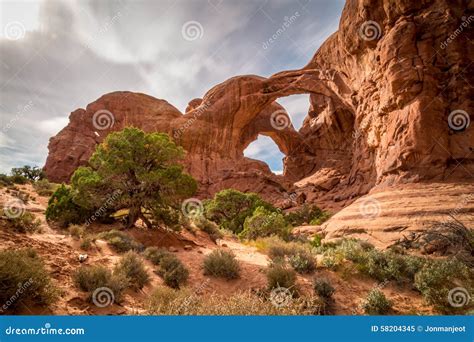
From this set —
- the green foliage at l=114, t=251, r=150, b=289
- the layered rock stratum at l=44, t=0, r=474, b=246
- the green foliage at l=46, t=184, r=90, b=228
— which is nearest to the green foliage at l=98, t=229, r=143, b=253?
the green foliage at l=114, t=251, r=150, b=289

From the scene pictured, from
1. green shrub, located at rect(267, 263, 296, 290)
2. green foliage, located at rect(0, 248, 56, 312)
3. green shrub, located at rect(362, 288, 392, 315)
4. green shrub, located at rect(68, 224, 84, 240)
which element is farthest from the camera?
green shrub, located at rect(68, 224, 84, 240)

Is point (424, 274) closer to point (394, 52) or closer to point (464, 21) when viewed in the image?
point (394, 52)

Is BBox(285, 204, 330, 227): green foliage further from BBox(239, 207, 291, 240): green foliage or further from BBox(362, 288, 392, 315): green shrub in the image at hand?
BBox(362, 288, 392, 315): green shrub

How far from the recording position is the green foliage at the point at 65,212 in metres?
13.8

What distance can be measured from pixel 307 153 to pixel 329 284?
40.4 meters

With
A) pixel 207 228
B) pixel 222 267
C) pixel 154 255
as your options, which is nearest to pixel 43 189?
pixel 207 228

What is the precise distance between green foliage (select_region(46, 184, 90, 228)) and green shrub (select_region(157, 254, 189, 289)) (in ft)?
26.4

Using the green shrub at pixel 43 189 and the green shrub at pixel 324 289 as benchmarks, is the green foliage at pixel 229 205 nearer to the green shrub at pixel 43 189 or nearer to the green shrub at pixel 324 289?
the green shrub at pixel 43 189

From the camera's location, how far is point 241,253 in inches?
478

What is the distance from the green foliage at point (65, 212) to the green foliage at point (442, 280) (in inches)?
591

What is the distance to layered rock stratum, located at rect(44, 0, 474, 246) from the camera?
627 inches

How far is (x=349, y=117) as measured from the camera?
38344mm

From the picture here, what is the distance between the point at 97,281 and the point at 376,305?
22.1ft

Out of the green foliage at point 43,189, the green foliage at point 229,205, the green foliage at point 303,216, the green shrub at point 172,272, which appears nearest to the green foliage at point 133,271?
the green shrub at point 172,272
